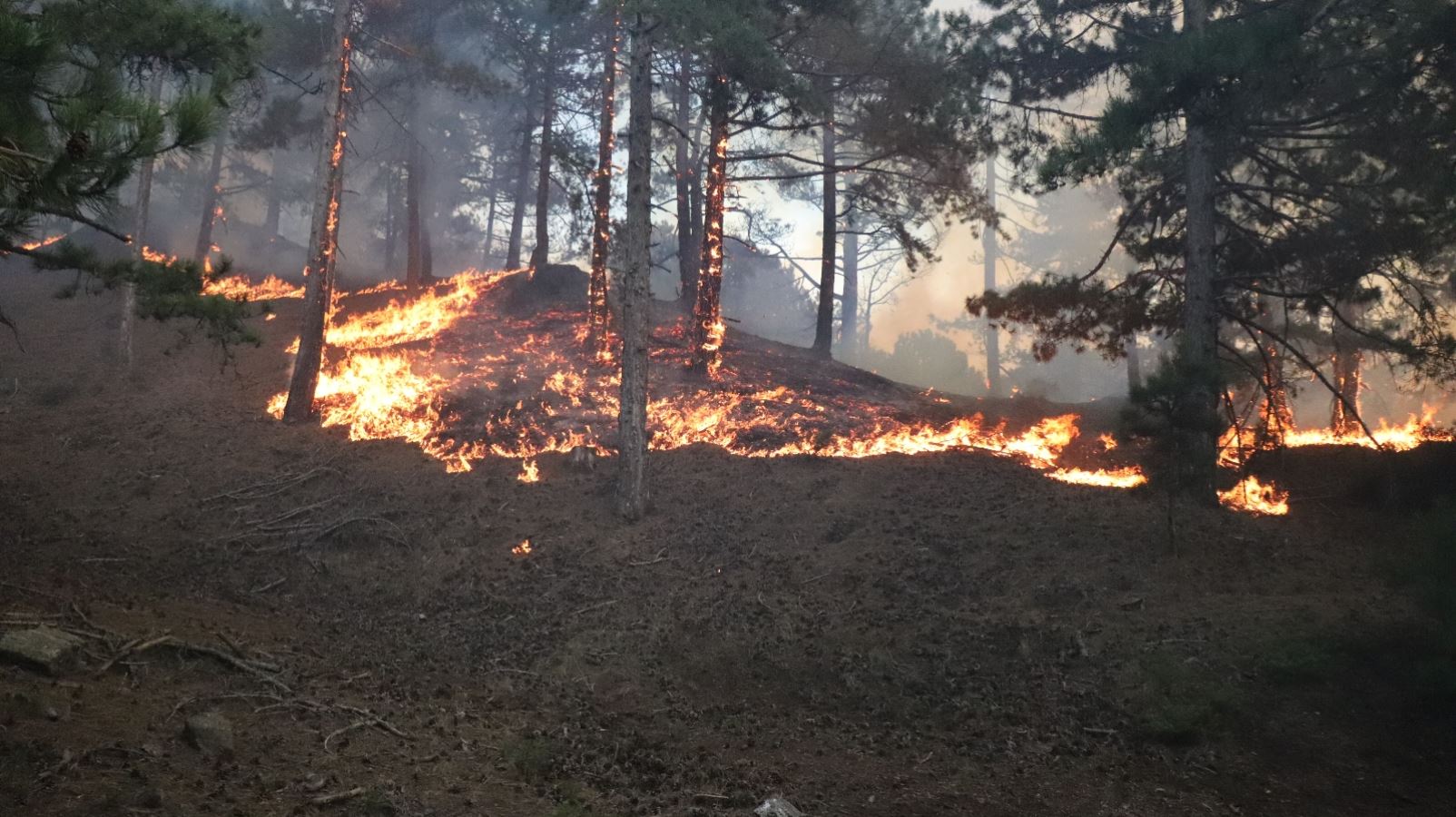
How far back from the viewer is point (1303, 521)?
12.6 meters

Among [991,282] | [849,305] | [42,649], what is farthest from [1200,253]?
[849,305]

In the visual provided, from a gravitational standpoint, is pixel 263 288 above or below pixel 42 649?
above

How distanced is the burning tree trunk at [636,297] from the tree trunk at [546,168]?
8.19 metres

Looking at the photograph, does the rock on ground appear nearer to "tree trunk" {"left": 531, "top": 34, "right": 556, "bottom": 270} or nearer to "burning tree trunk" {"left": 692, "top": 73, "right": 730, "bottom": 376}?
"burning tree trunk" {"left": 692, "top": 73, "right": 730, "bottom": 376}

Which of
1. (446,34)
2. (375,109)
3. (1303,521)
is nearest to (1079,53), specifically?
(1303,521)

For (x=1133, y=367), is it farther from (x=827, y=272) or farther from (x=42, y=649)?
(x=42, y=649)

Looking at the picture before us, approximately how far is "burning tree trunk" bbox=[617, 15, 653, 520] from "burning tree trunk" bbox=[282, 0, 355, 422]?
6841mm

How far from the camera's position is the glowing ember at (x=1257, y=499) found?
1297 cm

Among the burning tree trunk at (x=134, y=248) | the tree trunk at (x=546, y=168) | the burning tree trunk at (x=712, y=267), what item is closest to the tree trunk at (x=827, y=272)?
the burning tree trunk at (x=712, y=267)

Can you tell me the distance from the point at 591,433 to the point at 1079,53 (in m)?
11.2

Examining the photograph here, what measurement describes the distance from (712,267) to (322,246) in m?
7.85

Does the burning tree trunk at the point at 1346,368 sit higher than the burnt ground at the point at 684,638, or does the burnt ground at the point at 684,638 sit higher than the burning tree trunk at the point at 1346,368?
the burning tree trunk at the point at 1346,368

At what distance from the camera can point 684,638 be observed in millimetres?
10906

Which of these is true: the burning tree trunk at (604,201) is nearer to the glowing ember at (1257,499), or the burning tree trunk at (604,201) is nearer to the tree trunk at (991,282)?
the glowing ember at (1257,499)
